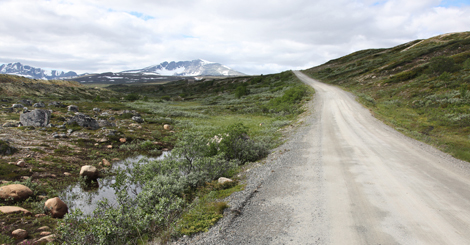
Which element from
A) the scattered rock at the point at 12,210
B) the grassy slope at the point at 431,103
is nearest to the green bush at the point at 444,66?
the grassy slope at the point at 431,103

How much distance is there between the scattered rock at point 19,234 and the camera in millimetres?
7039

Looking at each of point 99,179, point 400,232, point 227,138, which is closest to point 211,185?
point 227,138

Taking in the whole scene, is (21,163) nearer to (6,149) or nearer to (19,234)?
(6,149)

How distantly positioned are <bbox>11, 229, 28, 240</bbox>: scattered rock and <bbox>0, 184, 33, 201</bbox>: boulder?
364cm

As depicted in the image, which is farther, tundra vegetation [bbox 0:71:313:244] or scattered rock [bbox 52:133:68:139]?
scattered rock [bbox 52:133:68:139]

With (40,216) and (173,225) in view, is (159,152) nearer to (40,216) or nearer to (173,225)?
(40,216)

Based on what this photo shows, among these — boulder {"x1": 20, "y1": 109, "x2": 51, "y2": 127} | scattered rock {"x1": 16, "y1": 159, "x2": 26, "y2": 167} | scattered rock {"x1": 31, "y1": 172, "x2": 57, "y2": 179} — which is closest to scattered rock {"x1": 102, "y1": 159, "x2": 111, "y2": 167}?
scattered rock {"x1": 31, "y1": 172, "x2": 57, "y2": 179}

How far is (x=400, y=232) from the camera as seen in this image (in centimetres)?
568

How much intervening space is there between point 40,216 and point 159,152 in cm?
1211

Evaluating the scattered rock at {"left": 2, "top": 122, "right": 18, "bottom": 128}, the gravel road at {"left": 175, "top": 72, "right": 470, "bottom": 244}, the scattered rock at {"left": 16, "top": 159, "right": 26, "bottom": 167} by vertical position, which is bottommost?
the scattered rock at {"left": 16, "top": 159, "right": 26, "bottom": 167}

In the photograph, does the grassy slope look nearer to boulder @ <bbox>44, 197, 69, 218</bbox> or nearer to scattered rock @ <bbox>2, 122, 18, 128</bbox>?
boulder @ <bbox>44, 197, 69, 218</bbox>

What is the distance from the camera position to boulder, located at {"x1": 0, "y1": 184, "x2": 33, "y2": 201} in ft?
31.4

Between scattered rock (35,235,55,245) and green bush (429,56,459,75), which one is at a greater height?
green bush (429,56,459,75)

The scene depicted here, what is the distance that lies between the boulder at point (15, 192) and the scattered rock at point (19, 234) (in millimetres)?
3639
